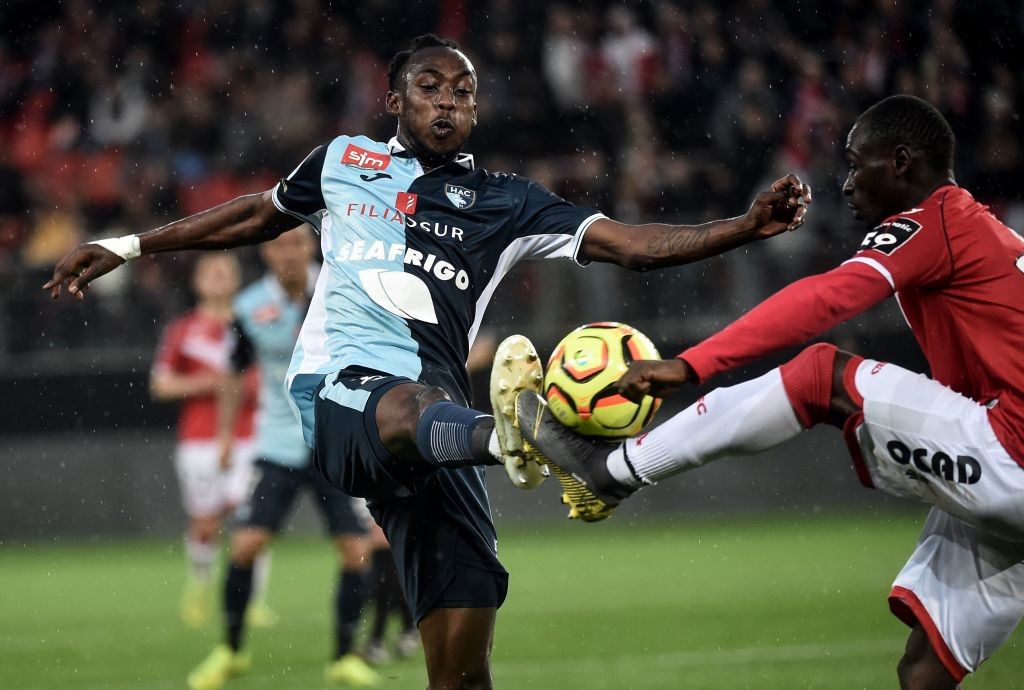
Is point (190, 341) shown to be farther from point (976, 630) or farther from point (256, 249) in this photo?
point (976, 630)

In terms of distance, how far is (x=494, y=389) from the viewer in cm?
421

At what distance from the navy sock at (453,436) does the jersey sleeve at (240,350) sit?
4169mm

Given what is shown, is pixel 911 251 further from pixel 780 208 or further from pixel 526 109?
pixel 526 109

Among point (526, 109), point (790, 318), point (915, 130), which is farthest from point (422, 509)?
point (526, 109)

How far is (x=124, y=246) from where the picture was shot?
540 cm

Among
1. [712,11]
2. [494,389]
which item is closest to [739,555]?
[712,11]

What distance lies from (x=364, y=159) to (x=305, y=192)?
0.82 ft

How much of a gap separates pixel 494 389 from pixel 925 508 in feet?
33.2

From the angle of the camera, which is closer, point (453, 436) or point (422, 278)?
point (453, 436)

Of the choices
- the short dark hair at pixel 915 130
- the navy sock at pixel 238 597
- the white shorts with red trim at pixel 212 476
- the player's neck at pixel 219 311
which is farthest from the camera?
the player's neck at pixel 219 311

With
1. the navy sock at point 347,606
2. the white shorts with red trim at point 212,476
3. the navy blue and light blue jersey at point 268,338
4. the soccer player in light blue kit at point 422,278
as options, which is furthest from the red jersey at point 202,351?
the soccer player in light blue kit at point 422,278

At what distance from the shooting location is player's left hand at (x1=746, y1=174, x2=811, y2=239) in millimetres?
4559

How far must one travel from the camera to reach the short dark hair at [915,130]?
4.52 meters

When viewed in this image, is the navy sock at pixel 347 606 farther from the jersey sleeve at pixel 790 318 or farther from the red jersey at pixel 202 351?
the red jersey at pixel 202 351
